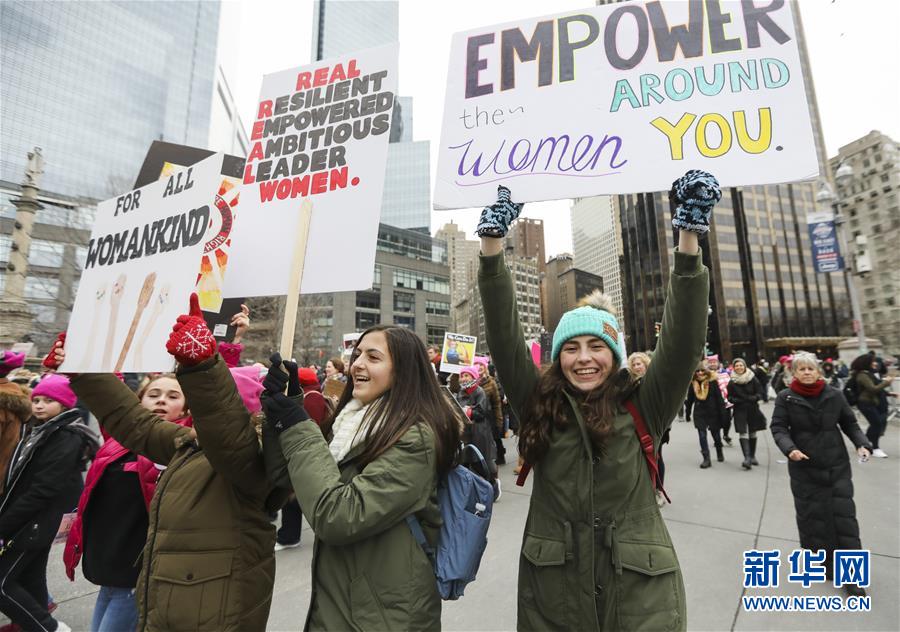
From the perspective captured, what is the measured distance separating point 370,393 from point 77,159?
7957 centimetres

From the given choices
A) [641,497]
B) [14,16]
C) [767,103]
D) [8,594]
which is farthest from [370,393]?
[14,16]

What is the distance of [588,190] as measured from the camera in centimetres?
191

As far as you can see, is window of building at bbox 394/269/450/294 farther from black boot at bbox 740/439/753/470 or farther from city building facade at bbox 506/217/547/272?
black boot at bbox 740/439/753/470

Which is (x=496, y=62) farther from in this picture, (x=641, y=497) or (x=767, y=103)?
Result: (x=641, y=497)

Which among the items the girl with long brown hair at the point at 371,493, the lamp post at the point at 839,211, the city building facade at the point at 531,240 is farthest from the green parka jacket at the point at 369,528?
the city building facade at the point at 531,240

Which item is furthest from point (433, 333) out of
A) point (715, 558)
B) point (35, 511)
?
point (35, 511)

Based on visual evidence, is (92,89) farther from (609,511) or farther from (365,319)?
(609,511)

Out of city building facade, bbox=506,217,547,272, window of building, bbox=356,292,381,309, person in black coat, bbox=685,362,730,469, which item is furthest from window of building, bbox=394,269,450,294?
person in black coat, bbox=685,362,730,469

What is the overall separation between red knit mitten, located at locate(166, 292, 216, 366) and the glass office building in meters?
43.1

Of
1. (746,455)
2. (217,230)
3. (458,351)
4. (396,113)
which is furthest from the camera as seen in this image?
(396,113)

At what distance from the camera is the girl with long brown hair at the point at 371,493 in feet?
4.51

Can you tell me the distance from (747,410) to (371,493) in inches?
313

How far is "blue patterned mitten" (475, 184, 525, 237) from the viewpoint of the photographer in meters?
1.72

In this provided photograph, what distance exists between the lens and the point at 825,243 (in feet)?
38.7
